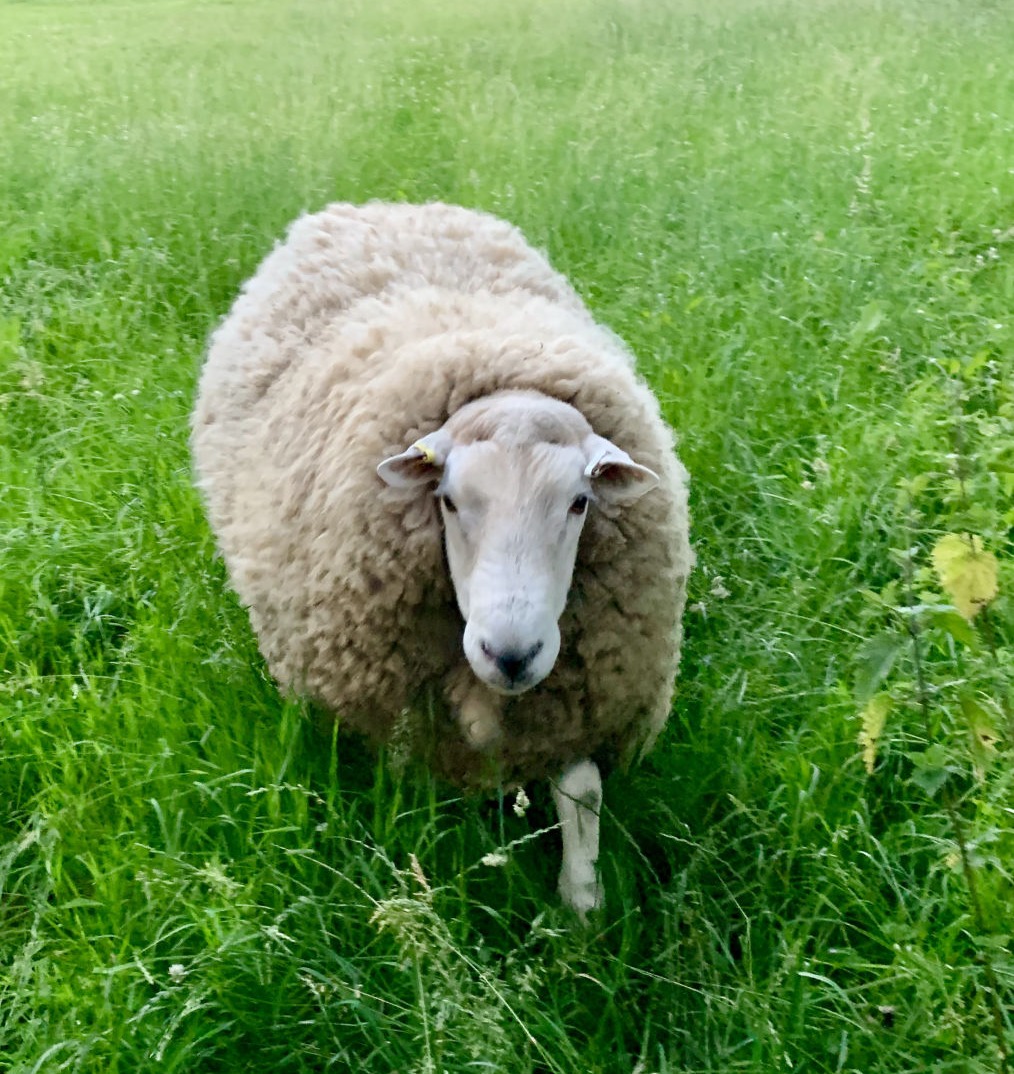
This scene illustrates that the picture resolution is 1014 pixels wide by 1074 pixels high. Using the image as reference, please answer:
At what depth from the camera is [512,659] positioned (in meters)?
1.56

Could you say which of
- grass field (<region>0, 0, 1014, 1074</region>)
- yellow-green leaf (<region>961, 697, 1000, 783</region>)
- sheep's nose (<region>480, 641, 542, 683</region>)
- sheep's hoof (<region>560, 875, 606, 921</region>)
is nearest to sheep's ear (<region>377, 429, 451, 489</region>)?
sheep's nose (<region>480, 641, 542, 683</region>)

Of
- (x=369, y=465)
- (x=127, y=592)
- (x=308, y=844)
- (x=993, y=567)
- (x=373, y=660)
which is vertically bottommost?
(x=127, y=592)

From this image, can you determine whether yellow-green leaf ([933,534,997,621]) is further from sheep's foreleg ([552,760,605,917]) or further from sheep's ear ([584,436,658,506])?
sheep's foreleg ([552,760,605,917])

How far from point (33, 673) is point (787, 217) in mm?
3513

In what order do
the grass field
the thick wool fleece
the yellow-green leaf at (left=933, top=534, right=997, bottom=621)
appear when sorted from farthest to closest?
the thick wool fleece < the grass field < the yellow-green leaf at (left=933, top=534, right=997, bottom=621)

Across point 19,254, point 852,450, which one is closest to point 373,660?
point 852,450

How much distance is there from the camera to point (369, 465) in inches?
77.2

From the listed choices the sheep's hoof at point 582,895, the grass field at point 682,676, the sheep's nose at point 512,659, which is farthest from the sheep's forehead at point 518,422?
the sheep's hoof at point 582,895

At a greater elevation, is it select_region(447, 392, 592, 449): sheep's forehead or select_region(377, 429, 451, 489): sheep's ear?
select_region(447, 392, 592, 449): sheep's forehead

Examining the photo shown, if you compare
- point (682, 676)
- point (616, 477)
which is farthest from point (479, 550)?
point (682, 676)

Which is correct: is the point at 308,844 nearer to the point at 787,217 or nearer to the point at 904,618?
the point at 904,618

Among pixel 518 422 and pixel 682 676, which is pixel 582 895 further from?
pixel 518 422

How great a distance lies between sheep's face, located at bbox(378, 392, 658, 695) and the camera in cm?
158

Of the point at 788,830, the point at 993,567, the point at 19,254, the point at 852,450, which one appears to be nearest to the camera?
the point at 993,567
